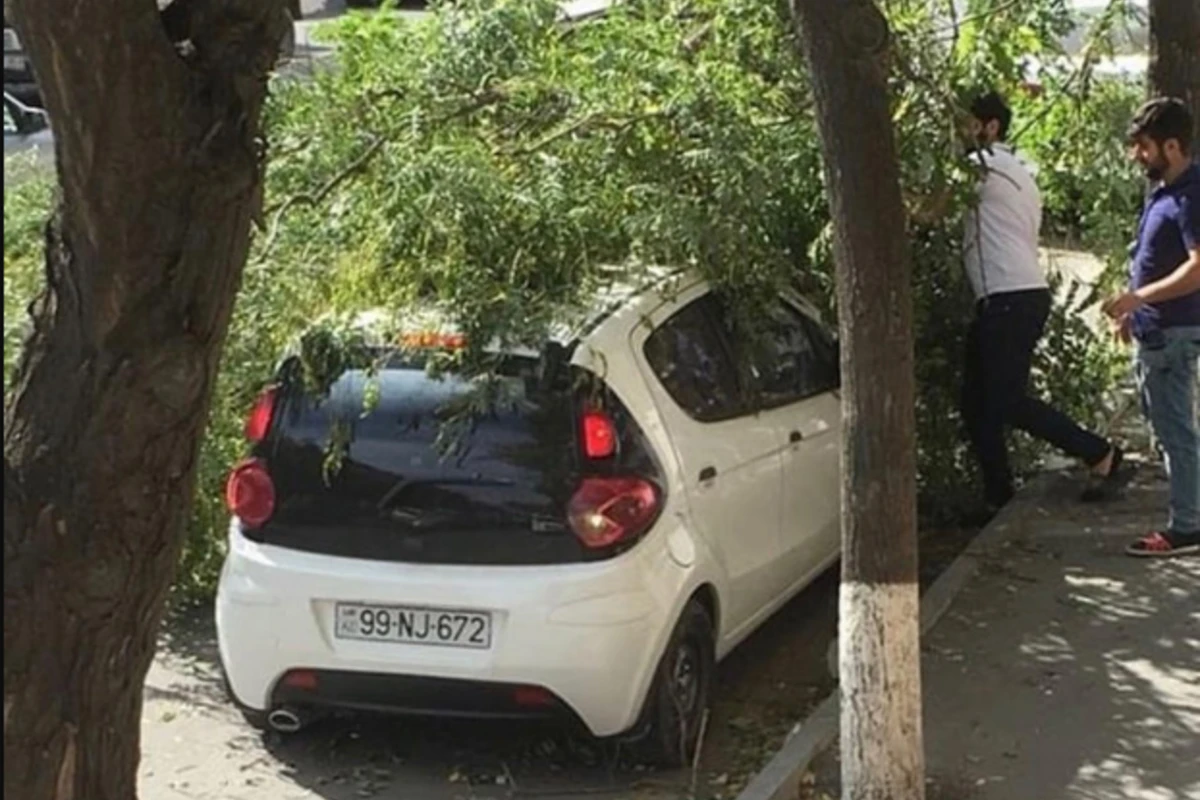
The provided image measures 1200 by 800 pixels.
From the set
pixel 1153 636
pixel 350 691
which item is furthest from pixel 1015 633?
pixel 350 691

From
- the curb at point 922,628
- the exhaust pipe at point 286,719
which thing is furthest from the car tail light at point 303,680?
the curb at point 922,628

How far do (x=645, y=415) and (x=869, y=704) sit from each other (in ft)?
4.11

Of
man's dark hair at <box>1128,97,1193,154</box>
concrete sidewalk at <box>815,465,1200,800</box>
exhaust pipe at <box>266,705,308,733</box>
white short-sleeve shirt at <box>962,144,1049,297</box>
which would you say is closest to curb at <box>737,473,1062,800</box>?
concrete sidewalk at <box>815,465,1200,800</box>

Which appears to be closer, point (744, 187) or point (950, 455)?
point (744, 187)

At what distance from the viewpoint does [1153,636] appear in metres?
6.65

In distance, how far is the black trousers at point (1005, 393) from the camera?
7766 mm

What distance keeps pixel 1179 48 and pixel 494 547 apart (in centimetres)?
493

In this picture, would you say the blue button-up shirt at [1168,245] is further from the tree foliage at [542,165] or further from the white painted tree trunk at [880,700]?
the white painted tree trunk at [880,700]

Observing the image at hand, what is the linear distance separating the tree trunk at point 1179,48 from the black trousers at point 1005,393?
1586 mm

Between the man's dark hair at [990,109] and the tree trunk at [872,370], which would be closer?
the tree trunk at [872,370]

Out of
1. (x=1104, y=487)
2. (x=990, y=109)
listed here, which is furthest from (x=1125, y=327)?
(x=1104, y=487)

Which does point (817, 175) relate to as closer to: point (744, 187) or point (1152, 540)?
point (744, 187)

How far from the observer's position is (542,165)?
638 cm

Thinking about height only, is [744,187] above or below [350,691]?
above
